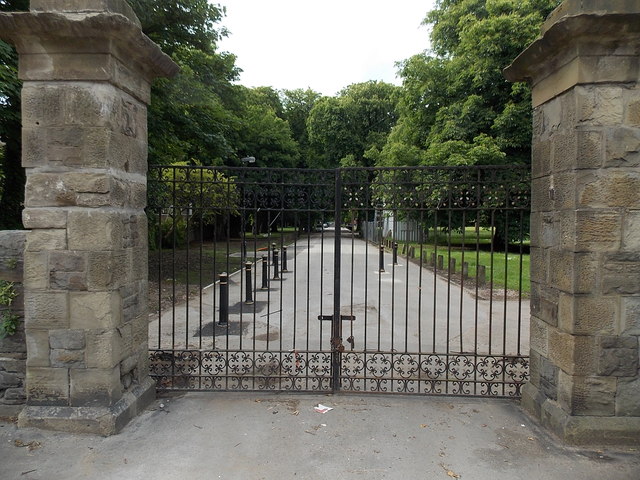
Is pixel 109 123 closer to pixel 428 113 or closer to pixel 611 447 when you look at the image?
pixel 611 447

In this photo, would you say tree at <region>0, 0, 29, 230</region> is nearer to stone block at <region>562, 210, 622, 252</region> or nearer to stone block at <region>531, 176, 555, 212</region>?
stone block at <region>531, 176, 555, 212</region>

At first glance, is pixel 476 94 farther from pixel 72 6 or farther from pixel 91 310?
pixel 91 310

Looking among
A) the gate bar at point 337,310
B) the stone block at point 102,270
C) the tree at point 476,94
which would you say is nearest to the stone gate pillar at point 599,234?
the gate bar at point 337,310

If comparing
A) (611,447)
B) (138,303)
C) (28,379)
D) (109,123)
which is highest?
(109,123)

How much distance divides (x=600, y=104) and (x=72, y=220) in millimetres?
4557

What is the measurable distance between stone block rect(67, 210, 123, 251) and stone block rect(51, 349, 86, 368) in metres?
0.91

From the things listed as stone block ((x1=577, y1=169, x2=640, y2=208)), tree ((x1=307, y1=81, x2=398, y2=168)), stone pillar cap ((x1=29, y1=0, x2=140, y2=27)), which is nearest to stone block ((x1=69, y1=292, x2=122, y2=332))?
stone pillar cap ((x1=29, y1=0, x2=140, y2=27))

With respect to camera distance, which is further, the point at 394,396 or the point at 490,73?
the point at 490,73

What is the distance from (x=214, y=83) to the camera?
43.2 ft

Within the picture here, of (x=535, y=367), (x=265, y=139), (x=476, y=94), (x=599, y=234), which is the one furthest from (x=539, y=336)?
(x=265, y=139)

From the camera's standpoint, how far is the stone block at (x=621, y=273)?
3.77 metres

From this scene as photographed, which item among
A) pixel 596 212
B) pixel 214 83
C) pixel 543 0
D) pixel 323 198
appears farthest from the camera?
pixel 543 0

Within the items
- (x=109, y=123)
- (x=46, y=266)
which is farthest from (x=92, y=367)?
(x=109, y=123)

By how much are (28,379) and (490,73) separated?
18.5 metres
